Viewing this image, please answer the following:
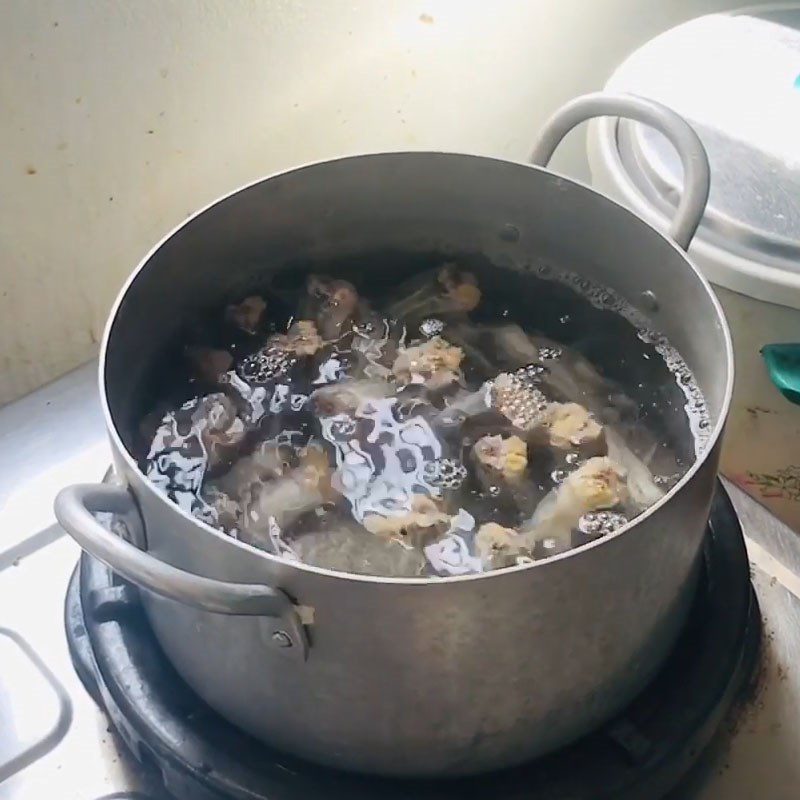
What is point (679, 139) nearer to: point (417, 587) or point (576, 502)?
point (576, 502)

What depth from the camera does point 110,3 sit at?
817 mm

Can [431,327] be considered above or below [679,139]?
below

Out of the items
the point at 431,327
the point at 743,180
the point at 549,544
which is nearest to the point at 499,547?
the point at 549,544

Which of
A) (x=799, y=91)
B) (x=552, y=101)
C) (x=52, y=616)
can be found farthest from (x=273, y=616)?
(x=552, y=101)

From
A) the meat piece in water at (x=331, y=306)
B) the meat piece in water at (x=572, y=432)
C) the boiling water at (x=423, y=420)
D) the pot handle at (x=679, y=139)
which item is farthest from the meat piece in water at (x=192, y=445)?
the pot handle at (x=679, y=139)

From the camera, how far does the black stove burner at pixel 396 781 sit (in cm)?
58

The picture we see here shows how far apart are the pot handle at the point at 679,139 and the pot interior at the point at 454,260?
2 cm

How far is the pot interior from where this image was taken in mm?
698

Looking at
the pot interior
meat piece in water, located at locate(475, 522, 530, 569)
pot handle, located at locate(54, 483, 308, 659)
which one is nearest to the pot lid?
the pot interior

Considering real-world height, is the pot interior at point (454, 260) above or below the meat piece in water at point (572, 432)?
above

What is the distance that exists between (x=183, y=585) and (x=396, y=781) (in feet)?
0.62

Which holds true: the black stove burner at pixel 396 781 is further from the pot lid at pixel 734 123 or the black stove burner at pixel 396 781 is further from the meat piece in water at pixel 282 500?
the pot lid at pixel 734 123

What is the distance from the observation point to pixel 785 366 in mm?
783

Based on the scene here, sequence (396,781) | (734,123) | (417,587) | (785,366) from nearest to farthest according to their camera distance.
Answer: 1. (417,587)
2. (396,781)
3. (785,366)
4. (734,123)
